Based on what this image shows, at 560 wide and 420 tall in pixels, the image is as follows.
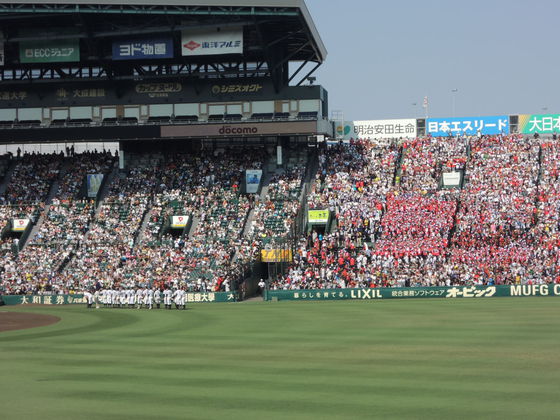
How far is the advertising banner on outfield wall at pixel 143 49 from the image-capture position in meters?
66.8

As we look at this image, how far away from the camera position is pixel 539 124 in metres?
73.8

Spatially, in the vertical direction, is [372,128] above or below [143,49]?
below

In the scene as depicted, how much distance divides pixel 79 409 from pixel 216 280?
41233 millimetres

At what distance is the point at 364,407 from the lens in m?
15.7

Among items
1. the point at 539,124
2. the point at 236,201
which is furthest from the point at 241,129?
the point at 539,124

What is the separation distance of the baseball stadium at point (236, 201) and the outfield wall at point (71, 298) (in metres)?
0.11

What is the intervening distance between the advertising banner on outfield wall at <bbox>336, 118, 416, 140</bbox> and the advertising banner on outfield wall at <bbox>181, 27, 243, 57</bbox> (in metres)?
15.5

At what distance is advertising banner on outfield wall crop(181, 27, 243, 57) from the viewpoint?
6481cm

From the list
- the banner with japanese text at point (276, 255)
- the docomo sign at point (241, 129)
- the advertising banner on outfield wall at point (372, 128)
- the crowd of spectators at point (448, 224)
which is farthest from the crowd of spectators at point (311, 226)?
the docomo sign at point (241, 129)

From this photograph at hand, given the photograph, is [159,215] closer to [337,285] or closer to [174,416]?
[337,285]

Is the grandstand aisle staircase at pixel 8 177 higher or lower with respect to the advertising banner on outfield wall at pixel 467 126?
lower

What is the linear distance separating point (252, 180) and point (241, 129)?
454 centimetres

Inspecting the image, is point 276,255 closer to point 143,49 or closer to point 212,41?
point 212,41

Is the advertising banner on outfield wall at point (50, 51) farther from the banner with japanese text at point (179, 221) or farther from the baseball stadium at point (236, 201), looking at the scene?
the banner with japanese text at point (179, 221)
